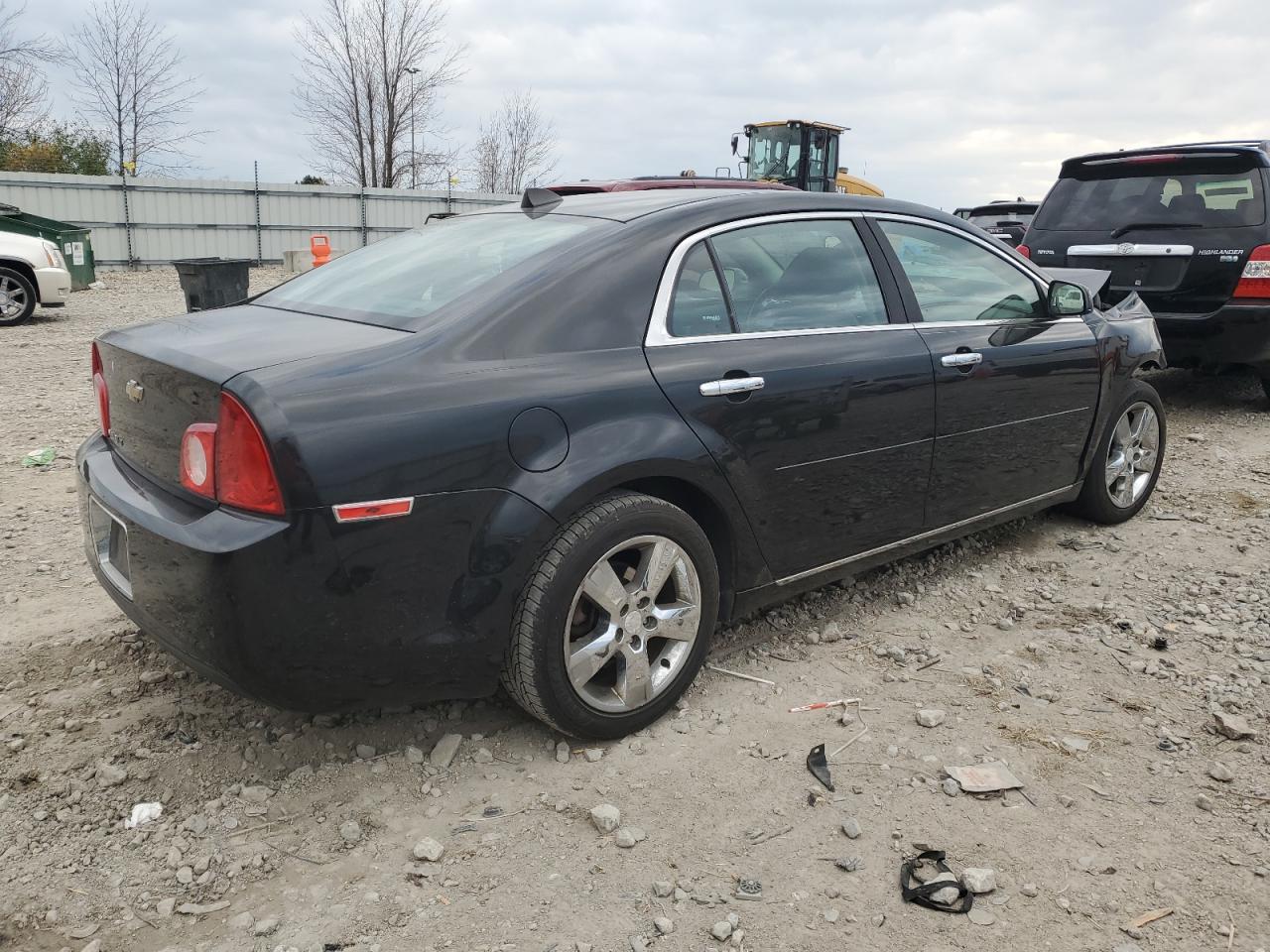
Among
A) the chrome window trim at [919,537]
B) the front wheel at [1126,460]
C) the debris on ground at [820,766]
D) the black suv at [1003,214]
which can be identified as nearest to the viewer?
the debris on ground at [820,766]

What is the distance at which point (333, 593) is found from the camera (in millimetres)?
2447

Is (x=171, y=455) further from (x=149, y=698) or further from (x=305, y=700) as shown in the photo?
(x=149, y=698)

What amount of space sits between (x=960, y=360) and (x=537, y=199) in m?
1.68

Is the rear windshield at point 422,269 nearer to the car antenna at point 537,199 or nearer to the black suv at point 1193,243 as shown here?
the car antenna at point 537,199

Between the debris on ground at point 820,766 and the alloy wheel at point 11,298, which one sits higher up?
the alloy wheel at point 11,298

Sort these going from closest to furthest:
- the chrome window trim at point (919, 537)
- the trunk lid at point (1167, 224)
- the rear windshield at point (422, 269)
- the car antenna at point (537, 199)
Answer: the rear windshield at point (422, 269), the chrome window trim at point (919, 537), the car antenna at point (537, 199), the trunk lid at point (1167, 224)

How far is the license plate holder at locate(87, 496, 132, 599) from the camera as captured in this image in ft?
9.05

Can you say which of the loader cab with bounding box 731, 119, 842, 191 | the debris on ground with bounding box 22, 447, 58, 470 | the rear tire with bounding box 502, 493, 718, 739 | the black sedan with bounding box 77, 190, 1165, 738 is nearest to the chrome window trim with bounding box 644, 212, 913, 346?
the black sedan with bounding box 77, 190, 1165, 738

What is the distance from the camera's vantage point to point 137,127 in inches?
1277

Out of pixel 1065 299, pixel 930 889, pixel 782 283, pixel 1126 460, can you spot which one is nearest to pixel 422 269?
pixel 782 283

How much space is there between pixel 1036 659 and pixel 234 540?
8.99 feet

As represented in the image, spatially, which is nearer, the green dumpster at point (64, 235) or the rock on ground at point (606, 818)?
the rock on ground at point (606, 818)

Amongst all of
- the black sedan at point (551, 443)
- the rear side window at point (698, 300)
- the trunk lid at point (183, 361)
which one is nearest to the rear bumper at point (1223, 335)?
the black sedan at point (551, 443)

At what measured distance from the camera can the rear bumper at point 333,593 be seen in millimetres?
2395
